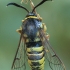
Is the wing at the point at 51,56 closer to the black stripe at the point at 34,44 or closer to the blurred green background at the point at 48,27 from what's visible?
the black stripe at the point at 34,44

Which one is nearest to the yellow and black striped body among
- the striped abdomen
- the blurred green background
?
the striped abdomen

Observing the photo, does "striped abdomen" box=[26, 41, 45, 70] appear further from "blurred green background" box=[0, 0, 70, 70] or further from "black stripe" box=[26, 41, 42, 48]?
"blurred green background" box=[0, 0, 70, 70]

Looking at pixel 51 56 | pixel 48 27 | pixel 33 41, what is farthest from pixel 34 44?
pixel 48 27

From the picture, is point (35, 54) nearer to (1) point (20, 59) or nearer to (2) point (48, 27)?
(1) point (20, 59)

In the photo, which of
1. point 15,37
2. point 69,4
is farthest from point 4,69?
→ point 69,4

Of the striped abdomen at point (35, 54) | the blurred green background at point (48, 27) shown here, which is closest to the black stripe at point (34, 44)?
the striped abdomen at point (35, 54)

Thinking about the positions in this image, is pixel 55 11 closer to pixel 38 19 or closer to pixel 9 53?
pixel 9 53
